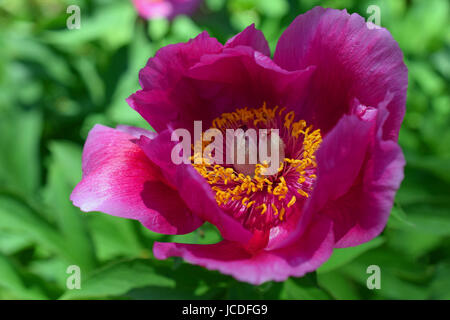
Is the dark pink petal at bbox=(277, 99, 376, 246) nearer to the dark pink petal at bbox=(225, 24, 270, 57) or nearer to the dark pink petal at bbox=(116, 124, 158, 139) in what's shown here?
the dark pink petal at bbox=(225, 24, 270, 57)

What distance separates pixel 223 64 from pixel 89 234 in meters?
0.81

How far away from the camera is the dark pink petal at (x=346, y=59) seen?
1.20 m

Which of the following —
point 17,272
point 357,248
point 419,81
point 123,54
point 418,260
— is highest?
point 123,54

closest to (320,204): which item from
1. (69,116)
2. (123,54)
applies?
(123,54)

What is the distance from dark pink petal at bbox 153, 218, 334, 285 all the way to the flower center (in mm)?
223

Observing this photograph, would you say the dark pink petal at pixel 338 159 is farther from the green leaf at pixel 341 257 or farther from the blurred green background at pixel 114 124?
the green leaf at pixel 341 257

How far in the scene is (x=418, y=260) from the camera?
2027mm

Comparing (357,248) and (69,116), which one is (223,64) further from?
(69,116)

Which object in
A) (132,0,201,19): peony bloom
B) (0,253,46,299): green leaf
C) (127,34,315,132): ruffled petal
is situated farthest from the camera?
(132,0,201,19): peony bloom

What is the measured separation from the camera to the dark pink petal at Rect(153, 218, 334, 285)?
1060 mm

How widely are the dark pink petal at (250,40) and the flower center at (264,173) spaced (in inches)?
10.2

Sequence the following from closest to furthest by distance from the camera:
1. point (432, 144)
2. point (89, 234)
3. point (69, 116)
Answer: point (89, 234), point (432, 144), point (69, 116)

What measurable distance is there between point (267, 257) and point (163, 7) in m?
2.06

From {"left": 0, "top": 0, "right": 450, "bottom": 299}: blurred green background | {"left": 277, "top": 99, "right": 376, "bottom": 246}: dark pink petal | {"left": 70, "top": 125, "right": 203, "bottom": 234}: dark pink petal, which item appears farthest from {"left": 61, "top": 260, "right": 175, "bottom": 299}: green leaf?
{"left": 277, "top": 99, "right": 376, "bottom": 246}: dark pink petal
